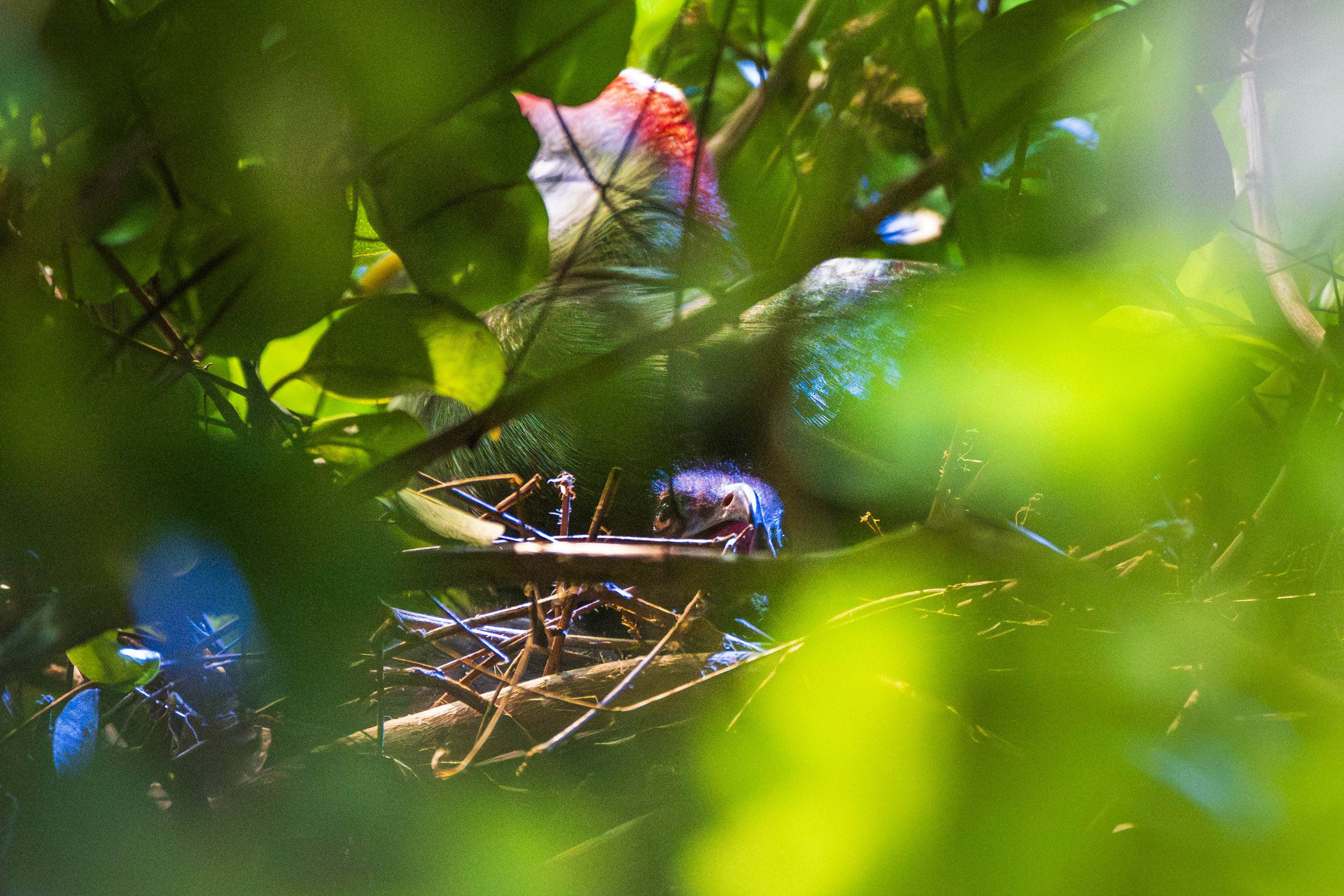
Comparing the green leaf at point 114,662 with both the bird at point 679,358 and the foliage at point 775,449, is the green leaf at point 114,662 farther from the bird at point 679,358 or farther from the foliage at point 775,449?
the bird at point 679,358

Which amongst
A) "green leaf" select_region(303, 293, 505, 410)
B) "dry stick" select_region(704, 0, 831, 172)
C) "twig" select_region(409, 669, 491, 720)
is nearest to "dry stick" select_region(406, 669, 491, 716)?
"twig" select_region(409, 669, 491, 720)

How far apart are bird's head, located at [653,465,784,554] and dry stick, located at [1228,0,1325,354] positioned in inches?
7.1

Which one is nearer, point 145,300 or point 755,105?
point 145,300

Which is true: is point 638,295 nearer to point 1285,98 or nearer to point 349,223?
point 349,223

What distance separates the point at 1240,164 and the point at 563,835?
0.32 metres

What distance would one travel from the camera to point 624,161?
12.9 inches

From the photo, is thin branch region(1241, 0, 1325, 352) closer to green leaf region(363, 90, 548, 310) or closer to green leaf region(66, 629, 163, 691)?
green leaf region(363, 90, 548, 310)

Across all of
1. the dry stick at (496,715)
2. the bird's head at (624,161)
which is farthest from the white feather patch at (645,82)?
the dry stick at (496,715)

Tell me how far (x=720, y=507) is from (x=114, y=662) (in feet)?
0.65

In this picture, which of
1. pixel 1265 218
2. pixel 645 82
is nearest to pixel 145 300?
pixel 645 82

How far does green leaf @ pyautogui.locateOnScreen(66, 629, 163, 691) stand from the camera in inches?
8.6

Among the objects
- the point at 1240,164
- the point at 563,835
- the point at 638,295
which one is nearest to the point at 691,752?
the point at 563,835

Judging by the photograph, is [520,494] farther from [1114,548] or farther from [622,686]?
[1114,548]

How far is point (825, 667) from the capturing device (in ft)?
0.69
